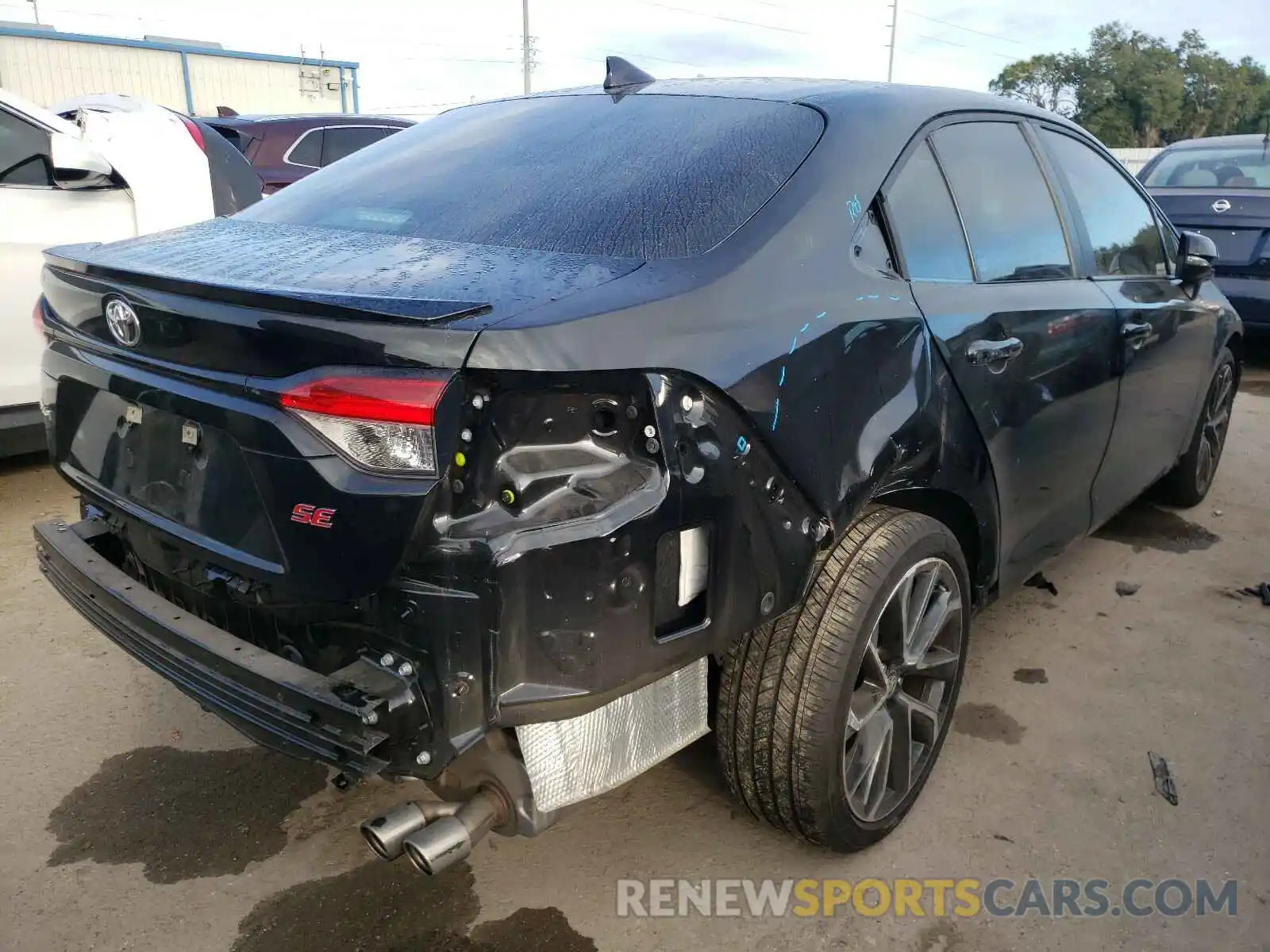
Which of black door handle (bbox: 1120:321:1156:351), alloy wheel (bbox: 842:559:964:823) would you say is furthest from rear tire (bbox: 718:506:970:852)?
black door handle (bbox: 1120:321:1156:351)

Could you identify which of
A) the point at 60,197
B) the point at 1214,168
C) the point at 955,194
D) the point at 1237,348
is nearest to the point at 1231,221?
the point at 1214,168

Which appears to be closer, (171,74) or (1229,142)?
(1229,142)

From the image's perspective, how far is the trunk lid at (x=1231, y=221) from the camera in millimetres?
7039

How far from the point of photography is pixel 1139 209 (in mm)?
3613

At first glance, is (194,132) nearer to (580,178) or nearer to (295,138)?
(295,138)

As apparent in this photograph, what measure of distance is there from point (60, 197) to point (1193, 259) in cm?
467

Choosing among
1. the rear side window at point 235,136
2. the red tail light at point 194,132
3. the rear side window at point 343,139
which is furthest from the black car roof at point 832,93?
the rear side window at point 343,139

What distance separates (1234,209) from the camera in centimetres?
712

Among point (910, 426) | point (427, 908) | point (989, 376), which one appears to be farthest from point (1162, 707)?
point (427, 908)

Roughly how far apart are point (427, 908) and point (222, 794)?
72cm

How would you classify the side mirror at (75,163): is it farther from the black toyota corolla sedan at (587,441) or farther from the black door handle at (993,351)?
the black door handle at (993,351)

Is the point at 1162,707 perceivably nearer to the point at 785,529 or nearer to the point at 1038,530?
the point at 1038,530

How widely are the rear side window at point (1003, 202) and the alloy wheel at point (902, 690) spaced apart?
2.71 feet

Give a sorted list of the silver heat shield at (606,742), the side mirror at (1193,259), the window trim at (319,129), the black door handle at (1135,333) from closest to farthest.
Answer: the silver heat shield at (606,742) → the black door handle at (1135,333) → the side mirror at (1193,259) → the window trim at (319,129)
